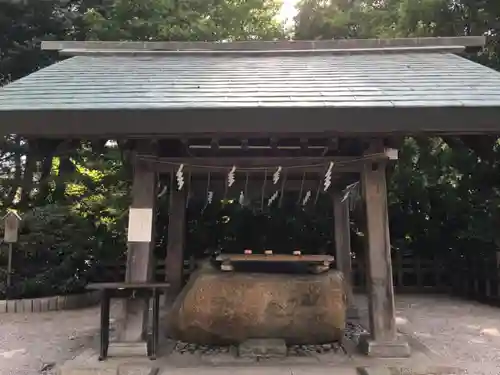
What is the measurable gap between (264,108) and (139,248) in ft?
6.78

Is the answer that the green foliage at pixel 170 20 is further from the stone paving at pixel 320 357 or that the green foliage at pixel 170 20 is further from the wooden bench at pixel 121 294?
the wooden bench at pixel 121 294

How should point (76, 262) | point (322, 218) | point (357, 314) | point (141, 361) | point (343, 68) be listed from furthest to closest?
point (322, 218) → point (76, 262) → point (357, 314) → point (343, 68) → point (141, 361)

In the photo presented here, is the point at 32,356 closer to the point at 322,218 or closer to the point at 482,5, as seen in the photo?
the point at 322,218

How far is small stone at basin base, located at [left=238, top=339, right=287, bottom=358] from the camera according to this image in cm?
471

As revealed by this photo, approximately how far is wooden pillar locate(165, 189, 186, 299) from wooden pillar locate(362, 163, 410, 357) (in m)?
3.57

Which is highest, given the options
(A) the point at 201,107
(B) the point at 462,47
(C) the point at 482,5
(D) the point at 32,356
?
(C) the point at 482,5

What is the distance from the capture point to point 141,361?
4.57 metres

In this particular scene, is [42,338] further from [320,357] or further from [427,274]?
[427,274]

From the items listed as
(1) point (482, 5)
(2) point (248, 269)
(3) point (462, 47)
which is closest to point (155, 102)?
(2) point (248, 269)

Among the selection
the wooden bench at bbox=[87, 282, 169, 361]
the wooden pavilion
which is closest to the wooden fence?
the wooden pavilion

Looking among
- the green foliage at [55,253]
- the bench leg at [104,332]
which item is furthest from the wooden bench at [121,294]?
the green foliage at [55,253]

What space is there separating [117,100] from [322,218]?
7.26 meters

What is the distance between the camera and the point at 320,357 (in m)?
4.78

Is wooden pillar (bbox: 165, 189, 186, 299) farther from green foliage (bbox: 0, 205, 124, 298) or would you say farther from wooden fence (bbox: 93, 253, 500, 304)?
green foliage (bbox: 0, 205, 124, 298)
